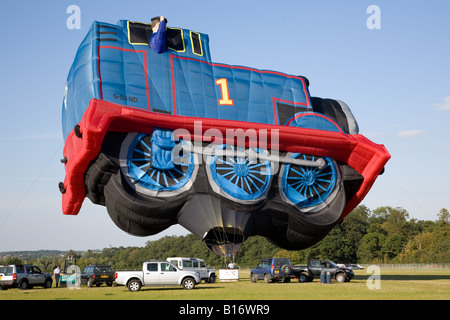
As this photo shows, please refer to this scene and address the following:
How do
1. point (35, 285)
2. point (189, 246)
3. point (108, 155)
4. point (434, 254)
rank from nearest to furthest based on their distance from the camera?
1. point (108, 155)
2. point (35, 285)
3. point (434, 254)
4. point (189, 246)

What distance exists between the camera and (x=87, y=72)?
71.4 ft

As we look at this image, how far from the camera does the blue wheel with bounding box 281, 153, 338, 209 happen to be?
2405 centimetres

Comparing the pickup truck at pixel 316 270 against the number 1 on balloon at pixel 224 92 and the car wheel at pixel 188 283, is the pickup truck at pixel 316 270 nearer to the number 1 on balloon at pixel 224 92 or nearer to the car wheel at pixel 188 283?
the car wheel at pixel 188 283

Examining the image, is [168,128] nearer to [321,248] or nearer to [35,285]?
[35,285]

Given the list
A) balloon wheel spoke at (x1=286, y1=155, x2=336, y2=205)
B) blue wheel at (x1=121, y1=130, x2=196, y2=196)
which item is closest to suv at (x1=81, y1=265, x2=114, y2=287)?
blue wheel at (x1=121, y1=130, x2=196, y2=196)

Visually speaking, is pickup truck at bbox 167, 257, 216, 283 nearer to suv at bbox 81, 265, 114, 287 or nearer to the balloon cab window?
suv at bbox 81, 265, 114, 287

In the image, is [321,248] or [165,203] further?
[321,248]

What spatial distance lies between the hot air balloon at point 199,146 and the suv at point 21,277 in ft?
15.5

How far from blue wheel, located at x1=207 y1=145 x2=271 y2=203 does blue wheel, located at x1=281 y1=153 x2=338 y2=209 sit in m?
1.16

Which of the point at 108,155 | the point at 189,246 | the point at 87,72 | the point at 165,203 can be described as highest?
the point at 87,72

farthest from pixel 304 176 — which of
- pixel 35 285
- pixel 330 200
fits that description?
pixel 35 285

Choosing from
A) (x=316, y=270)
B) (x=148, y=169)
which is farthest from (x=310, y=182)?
(x=316, y=270)

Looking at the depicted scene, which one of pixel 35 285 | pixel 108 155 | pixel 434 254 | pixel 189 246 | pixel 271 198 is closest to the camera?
pixel 108 155

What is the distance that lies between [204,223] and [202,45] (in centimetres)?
820
